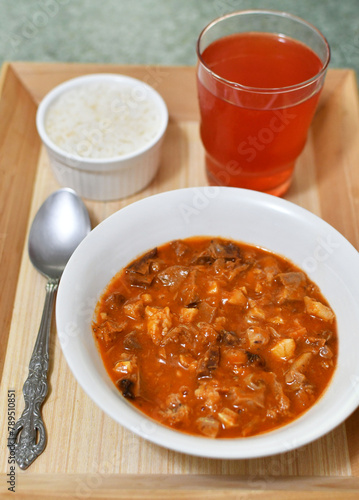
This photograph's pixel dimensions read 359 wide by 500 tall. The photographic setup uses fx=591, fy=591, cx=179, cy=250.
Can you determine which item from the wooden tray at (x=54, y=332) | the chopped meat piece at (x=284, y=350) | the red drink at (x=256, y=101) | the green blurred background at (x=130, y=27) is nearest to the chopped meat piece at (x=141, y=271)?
the wooden tray at (x=54, y=332)

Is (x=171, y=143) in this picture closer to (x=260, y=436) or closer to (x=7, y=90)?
(x=7, y=90)

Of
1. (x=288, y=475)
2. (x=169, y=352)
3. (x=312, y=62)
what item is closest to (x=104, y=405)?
(x=169, y=352)

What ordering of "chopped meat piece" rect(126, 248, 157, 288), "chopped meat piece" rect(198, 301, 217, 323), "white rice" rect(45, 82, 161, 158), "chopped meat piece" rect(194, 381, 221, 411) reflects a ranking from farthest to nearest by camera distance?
1. "white rice" rect(45, 82, 161, 158)
2. "chopped meat piece" rect(126, 248, 157, 288)
3. "chopped meat piece" rect(198, 301, 217, 323)
4. "chopped meat piece" rect(194, 381, 221, 411)

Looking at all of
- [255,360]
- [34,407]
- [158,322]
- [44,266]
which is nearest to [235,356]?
[255,360]

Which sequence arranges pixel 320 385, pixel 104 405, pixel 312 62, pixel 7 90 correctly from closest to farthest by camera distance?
pixel 104 405 < pixel 320 385 < pixel 312 62 < pixel 7 90

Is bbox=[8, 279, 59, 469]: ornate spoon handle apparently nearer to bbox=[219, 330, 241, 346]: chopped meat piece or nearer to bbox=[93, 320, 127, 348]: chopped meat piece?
bbox=[93, 320, 127, 348]: chopped meat piece

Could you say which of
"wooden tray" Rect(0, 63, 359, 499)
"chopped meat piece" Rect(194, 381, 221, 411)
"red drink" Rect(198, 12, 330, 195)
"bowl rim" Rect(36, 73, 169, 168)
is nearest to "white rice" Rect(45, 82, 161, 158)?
"bowl rim" Rect(36, 73, 169, 168)

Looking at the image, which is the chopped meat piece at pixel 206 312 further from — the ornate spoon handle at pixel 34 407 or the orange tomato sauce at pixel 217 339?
the ornate spoon handle at pixel 34 407
